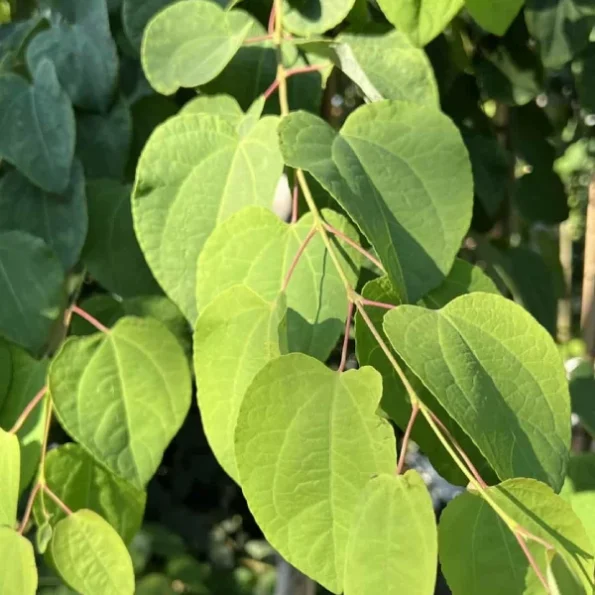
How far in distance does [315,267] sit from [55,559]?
172mm

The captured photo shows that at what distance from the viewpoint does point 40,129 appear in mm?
387

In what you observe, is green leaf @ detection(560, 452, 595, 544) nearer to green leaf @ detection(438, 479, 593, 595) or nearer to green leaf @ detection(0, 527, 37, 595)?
green leaf @ detection(438, 479, 593, 595)

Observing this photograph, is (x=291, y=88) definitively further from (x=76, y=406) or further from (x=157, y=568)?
(x=157, y=568)

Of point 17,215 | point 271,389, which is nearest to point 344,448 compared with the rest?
point 271,389

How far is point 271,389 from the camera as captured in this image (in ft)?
0.83

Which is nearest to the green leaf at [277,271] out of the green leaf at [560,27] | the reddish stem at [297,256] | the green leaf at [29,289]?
the reddish stem at [297,256]

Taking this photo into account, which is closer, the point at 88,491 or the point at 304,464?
the point at 304,464

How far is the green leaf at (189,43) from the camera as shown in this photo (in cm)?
36

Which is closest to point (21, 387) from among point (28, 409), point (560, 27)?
point (28, 409)

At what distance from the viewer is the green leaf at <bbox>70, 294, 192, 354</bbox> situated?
0.40 m

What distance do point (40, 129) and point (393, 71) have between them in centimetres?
19

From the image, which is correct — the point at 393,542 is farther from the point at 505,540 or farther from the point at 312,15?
the point at 312,15

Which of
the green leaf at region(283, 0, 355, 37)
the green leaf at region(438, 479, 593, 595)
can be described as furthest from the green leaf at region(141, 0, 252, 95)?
the green leaf at region(438, 479, 593, 595)

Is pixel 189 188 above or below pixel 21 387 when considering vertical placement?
above
